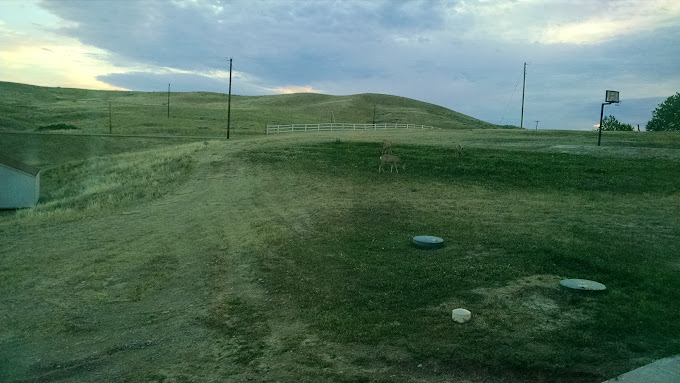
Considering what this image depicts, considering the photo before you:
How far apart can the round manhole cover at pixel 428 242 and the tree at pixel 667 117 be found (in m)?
96.7

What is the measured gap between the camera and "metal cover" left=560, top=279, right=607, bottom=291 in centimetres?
983

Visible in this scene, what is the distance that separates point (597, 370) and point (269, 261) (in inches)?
351

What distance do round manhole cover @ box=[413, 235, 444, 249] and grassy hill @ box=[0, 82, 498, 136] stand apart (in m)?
59.0

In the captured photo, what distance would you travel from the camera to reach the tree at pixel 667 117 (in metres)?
93.0

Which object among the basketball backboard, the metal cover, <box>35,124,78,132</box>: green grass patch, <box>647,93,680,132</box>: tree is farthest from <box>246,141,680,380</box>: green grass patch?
<box>647,93,680,132</box>: tree

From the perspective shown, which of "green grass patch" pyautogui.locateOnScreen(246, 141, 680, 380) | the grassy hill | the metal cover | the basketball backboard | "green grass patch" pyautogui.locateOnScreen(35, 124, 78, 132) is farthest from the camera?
the grassy hill

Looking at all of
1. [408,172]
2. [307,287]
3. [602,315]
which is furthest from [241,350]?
[408,172]

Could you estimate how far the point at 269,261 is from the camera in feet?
46.1

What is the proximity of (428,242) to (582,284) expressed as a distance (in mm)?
4322

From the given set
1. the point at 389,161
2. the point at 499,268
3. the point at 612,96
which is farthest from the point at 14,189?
the point at 612,96

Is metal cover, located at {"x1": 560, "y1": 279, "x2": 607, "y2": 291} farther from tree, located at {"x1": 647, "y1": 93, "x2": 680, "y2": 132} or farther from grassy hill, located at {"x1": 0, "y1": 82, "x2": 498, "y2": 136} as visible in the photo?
tree, located at {"x1": 647, "y1": 93, "x2": 680, "y2": 132}

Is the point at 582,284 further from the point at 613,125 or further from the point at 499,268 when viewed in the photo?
the point at 613,125

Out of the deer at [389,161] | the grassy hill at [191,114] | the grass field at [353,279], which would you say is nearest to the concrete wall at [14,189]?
the grass field at [353,279]

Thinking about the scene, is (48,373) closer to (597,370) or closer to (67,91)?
(597,370)
